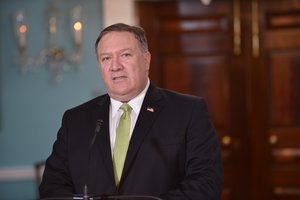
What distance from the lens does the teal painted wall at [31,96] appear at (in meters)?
4.05

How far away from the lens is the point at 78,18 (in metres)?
4.01

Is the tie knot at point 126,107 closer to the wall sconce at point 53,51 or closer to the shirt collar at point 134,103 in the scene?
the shirt collar at point 134,103

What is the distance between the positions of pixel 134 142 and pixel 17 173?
250 cm

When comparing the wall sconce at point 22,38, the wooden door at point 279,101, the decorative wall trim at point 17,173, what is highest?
the wall sconce at point 22,38

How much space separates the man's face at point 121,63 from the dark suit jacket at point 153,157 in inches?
3.2

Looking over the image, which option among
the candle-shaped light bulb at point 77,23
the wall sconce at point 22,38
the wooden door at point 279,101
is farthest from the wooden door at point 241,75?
the wall sconce at point 22,38

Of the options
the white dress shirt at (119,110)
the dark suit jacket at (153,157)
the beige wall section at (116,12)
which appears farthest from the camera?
the beige wall section at (116,12)

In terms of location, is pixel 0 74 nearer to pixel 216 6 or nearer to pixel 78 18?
pixel 78 18

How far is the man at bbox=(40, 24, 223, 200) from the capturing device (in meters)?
1.76

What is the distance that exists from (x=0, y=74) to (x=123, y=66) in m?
2.49

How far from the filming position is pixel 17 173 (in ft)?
13.3

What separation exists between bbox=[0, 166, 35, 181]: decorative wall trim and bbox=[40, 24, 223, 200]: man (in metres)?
2.22

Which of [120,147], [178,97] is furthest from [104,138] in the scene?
[178,97]

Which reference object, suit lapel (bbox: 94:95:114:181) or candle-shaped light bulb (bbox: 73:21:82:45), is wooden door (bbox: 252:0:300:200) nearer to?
candle-shaped light bulb (bbox: 73:21:82:45)
